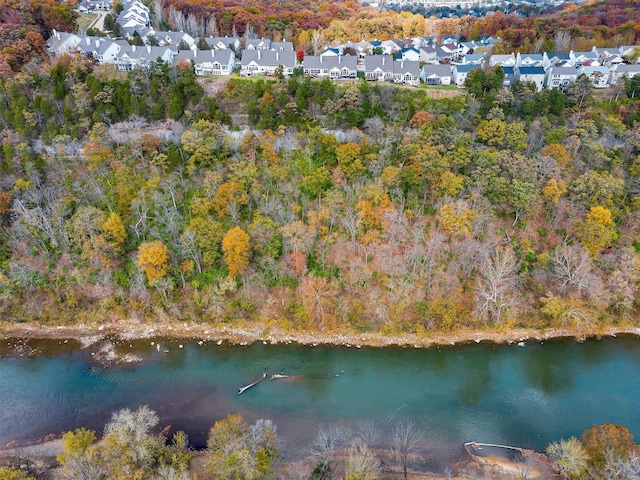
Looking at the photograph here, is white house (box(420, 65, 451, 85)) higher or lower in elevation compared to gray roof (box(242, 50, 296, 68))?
lower

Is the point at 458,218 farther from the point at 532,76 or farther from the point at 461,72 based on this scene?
the point at 532,76

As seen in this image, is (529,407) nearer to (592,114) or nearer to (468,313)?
(468,313)

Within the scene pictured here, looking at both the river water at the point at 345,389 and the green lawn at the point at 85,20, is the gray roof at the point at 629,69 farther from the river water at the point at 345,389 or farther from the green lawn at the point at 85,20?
the green lawn at the point at 85,20

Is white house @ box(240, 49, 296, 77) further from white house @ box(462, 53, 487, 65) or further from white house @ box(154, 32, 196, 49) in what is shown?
white house @ box(462, 53, 487, 65)

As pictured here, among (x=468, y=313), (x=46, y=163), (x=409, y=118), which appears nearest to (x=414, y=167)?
(x=409, y=118)

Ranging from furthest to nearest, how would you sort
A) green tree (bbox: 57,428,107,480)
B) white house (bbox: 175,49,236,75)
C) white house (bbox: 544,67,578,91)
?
white house (bbox: 175,49,236,75), white house (bbox: 544,67,578,91), green tree (bbox: 57,428,107,480)

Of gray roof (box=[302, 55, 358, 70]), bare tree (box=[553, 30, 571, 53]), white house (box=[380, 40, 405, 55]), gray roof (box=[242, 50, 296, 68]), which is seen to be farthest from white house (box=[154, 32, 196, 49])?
bare tree (box=[553, 30, 571, 53])
